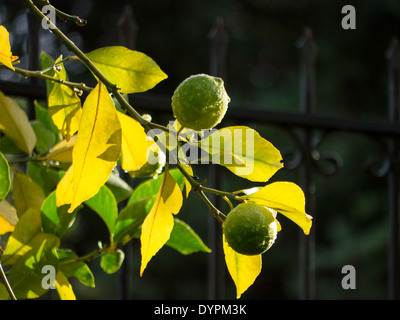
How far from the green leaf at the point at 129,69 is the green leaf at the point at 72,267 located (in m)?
0.17

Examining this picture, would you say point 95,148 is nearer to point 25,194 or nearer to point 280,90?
point 25,194

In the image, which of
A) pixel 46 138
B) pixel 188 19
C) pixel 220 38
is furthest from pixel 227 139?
pixel 188 19

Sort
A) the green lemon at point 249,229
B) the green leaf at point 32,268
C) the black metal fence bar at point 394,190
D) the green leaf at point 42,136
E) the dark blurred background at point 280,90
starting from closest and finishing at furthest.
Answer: the green lemon at point 249,229, the green leaf at point 32,268, the green leaf at point 42,136, the black metal fence bar at point 394,190, the dark blurred background at point 280,90

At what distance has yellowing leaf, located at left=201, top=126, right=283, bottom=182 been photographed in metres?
0.33

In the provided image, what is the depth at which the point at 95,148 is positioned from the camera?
307mm

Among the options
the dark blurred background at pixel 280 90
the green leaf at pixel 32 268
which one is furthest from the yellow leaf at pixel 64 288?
the dark blurred background at pixel 280 90

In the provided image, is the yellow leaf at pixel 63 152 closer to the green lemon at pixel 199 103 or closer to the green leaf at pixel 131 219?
the green leaf at pixel 131 219

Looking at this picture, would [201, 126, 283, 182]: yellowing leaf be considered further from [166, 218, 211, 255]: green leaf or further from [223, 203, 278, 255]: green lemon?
[166, 218, 211, 255]: green leaf

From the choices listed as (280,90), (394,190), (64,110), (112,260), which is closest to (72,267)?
(112,260)

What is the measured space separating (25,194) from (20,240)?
63 millimetres

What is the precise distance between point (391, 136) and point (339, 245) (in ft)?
9.36

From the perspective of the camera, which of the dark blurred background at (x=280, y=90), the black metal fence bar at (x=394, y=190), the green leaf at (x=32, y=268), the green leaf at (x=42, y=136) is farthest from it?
the dark blurred background at (x=280, y=90)

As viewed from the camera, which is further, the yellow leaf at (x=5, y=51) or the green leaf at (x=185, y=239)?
the green leaf at (x=185, y=239)

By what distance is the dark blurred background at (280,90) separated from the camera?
3.93 meters
